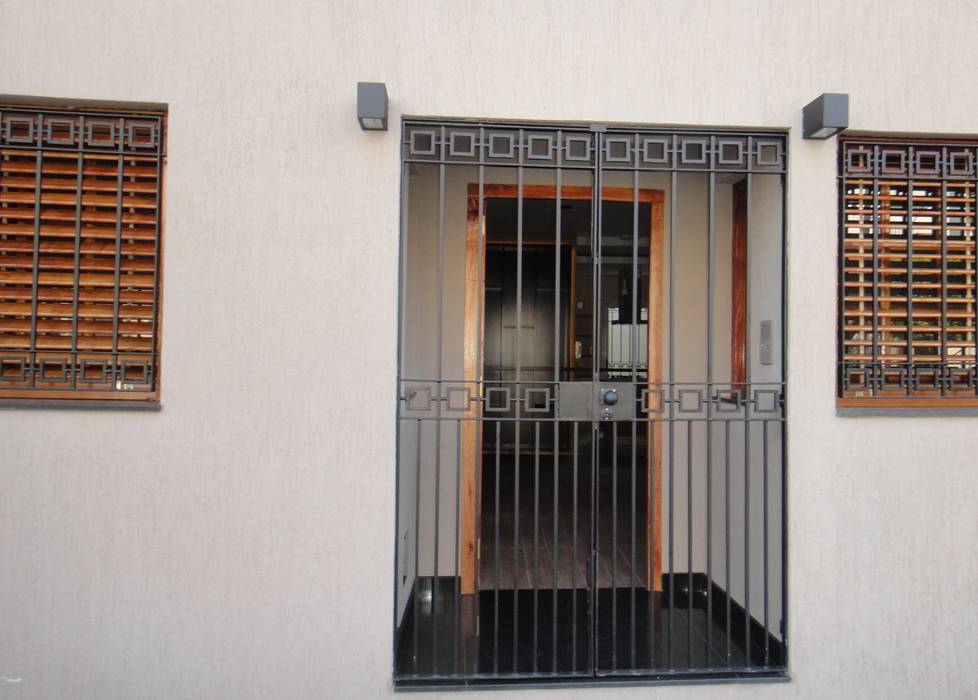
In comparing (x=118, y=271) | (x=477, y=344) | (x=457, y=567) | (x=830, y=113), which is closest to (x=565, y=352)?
(x=477, y=344)

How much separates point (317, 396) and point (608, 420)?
1.30 meters

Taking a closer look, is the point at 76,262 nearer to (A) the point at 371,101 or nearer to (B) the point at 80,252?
(B) the point at 80,252

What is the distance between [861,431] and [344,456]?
2.31 m

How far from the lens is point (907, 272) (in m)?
2.86

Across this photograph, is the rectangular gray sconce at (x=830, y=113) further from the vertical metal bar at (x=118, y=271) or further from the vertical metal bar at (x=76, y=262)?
the vertical metal bar at (x=118, y=271)

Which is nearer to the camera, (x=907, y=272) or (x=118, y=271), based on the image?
(x=118, y=271)

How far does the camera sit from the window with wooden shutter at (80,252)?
2.61 m

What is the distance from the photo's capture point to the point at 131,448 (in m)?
2.55

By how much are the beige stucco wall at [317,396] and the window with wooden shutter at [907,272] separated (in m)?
0.19

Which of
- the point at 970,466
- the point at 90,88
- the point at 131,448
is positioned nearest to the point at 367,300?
the point at 131,448

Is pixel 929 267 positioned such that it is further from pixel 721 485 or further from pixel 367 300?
pixel 367 300

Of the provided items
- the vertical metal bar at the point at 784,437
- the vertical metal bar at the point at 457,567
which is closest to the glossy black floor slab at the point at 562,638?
→ the vertical metal bar at the point at 457,567

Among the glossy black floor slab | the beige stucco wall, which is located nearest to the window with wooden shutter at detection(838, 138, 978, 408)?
the beige stucco wall

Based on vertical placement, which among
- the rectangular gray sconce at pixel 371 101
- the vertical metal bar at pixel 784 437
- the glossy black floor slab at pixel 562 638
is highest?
the rectangular gray sconce at pixel 371 101
